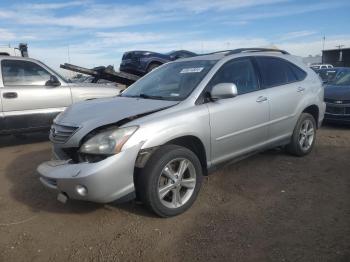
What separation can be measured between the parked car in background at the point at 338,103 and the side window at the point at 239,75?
4141 millimetres

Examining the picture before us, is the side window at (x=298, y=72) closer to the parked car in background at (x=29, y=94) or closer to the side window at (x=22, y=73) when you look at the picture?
the parked car in background at (x=29, y=94)

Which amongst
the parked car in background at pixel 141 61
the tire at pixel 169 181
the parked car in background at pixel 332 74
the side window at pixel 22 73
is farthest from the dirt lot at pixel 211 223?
the parked car in background at pixel 141 61

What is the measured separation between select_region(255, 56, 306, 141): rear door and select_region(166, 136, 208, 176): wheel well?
132 centimetres

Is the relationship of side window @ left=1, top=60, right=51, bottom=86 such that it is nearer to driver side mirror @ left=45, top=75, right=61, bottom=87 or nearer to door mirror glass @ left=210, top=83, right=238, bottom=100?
driver side mirror @ left=45, top=75, right=61, bottom=87

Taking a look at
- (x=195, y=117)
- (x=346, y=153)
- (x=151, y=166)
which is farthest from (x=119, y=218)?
(x=346, y=153)

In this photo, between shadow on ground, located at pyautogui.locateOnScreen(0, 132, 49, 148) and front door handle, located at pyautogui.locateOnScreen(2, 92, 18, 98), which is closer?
front door handle, located at pyautogui.locateOnScreen(2, 92, 18, 98)

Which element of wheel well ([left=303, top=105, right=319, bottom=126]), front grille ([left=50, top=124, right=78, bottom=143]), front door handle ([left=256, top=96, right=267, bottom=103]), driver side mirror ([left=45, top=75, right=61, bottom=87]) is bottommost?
wheel well ([left=303, top=105, right=319, bottom=126])

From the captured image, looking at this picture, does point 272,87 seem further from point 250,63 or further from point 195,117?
point 195,117

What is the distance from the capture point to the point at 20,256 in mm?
3260

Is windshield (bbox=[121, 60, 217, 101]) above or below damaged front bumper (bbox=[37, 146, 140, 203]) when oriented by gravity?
above

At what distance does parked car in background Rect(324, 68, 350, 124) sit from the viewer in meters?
8.14

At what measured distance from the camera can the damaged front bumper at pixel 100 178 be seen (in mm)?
3393

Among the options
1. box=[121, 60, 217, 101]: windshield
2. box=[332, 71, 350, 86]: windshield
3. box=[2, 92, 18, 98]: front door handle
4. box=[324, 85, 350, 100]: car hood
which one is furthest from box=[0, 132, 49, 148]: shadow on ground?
box=[332, 71, 350, 86]: windshield

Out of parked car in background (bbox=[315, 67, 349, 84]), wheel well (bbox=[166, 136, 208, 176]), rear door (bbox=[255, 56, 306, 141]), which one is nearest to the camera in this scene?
wheel well (bbox=[166, 136, 208, 176])
